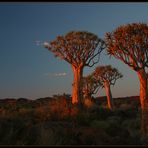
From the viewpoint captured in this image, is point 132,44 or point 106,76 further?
point 106,76

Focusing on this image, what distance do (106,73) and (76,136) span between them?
21.7 metres

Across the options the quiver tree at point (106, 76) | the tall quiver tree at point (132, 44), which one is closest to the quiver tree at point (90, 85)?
the quiver tree at point (106, 76)

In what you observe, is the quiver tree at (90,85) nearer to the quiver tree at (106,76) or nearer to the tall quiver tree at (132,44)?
the quiver tree at (106,76)

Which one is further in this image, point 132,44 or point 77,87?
point 77,87

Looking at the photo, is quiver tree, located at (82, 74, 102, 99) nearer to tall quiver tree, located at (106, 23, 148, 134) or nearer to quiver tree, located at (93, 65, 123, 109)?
quiver tree, located at (93, 65, 123, 109)

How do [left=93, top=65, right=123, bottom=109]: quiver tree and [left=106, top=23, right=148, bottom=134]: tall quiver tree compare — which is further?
[left=93, top=65, right=123, bottom=109]: quiver tree

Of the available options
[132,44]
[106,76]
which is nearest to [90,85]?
[106,76]

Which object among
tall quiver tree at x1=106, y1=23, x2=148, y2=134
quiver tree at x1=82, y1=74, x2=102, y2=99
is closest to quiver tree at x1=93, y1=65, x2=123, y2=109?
quiver tree at x1=82, y1=74, x2=102, y2=99

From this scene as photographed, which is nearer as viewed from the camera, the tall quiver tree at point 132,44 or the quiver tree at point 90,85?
the tall quiver tree at point 132,44

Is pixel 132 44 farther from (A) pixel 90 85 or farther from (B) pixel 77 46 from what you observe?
(A) pixel 90 85

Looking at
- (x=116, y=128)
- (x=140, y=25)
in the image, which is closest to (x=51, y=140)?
(x=116, y=128)

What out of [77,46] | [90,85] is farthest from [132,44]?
[90,85]

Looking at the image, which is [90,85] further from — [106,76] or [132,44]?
[132,44]

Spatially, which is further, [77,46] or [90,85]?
[90,85]
